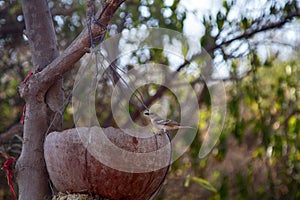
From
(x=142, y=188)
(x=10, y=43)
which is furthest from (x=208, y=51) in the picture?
(x=142, y=188)

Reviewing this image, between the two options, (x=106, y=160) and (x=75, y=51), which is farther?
(x=75, y=51)

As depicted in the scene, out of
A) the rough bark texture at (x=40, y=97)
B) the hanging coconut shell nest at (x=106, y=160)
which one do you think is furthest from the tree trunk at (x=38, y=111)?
the hanging coconut shell nest at (x=106, y=160)

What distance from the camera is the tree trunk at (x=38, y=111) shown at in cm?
170

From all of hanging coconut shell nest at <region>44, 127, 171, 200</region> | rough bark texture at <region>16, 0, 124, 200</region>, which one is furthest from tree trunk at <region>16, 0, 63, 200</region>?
hanging coconut shell nest at <region>44, 127, 171, 200</region>

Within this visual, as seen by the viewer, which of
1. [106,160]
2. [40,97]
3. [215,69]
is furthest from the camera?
[215,69]

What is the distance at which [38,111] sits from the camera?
175cm

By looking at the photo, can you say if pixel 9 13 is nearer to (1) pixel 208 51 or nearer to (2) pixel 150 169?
(1) pixel 208 51

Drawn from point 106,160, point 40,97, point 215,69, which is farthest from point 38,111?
point 215,69

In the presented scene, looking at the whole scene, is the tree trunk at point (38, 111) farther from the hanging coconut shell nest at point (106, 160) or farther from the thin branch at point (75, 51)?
the hanging coconut shell nest at point (106, 160)

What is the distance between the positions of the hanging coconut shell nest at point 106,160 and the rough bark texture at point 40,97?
0.78 feet

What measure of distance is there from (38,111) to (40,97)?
0.05m

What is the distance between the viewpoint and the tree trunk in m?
1.70

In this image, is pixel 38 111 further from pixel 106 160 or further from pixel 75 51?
pixel 106 160

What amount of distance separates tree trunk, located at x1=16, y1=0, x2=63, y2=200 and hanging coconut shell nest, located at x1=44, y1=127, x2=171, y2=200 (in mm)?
235
